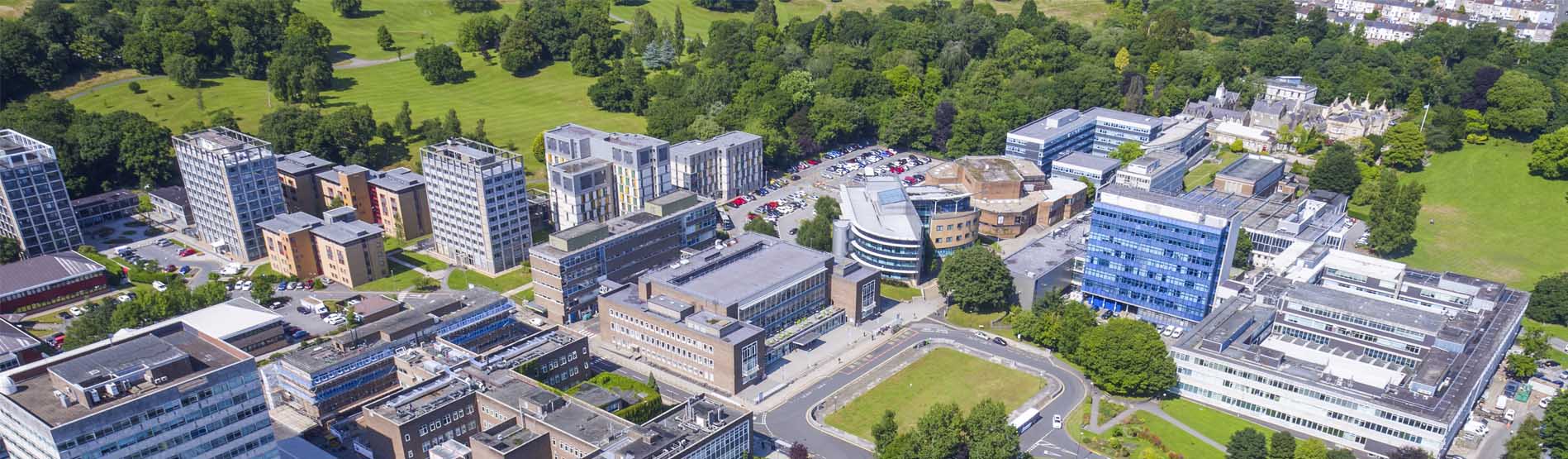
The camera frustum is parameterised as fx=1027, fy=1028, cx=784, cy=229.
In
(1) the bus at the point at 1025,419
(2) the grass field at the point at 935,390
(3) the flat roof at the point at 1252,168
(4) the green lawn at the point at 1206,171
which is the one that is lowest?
(2) the grass field at the point at 935,390

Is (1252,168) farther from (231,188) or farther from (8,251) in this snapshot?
(8,251)

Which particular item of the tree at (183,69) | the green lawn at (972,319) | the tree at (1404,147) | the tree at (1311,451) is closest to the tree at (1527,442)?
the tree at (1311,451)

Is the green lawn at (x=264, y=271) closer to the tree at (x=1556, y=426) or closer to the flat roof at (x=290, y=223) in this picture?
the flat roof at (x=290, y=223)

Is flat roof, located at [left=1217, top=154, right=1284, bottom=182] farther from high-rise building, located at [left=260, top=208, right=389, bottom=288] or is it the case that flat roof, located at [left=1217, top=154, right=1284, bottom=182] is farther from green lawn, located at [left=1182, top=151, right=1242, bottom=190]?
high-rise building, located at [left=260, top=208, right=389, bottom=288]

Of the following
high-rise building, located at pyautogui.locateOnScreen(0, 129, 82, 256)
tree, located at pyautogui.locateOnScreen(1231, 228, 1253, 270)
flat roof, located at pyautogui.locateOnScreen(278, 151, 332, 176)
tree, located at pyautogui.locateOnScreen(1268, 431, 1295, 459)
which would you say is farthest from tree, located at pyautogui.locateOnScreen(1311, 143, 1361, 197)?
high-rise building, located at pyautogui.locateOnScreen(0, 129, 82, 256)

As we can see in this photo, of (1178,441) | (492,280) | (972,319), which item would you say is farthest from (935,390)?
(492,280)

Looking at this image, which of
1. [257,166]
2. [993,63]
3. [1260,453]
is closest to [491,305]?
[257,166]
